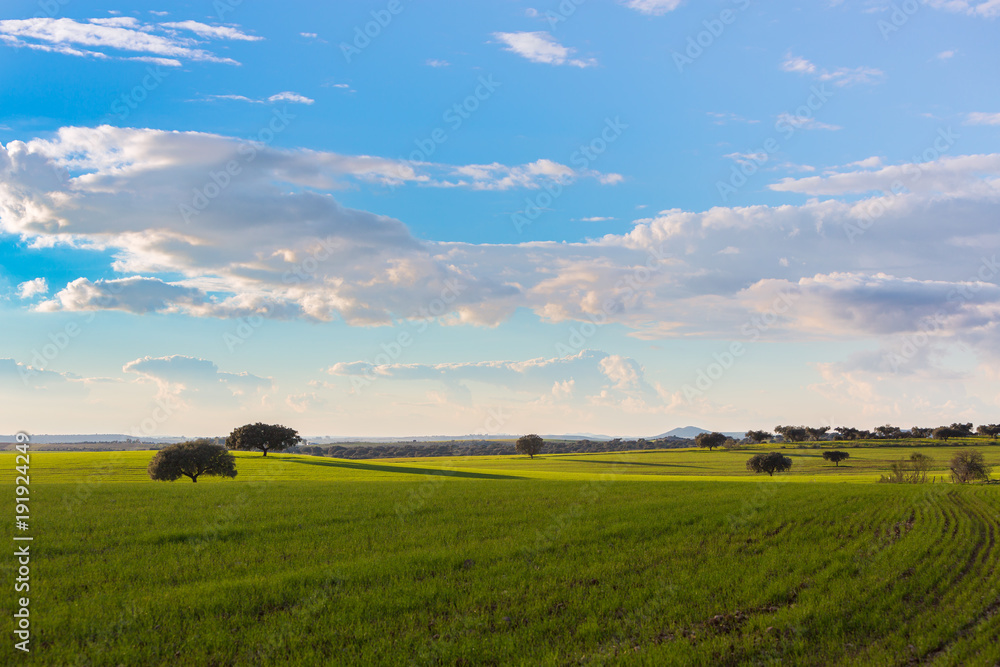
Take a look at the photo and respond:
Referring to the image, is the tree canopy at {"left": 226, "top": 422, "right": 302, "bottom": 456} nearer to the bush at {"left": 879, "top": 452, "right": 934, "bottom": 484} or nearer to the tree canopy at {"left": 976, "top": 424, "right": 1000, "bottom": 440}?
the bush at {"left": 879, "top": 452, "right": 934, "bottom": 484}

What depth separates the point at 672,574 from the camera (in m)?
16.4

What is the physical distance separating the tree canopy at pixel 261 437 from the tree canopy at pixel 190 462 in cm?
3796

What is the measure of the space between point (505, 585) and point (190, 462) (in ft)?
209

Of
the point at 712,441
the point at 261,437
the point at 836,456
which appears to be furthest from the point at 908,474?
the point at 261,437

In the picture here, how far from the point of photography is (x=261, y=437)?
355 ft

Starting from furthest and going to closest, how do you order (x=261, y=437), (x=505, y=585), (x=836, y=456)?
(x=836, y=456) → (x=261, y=437) → (x=505, y=585)

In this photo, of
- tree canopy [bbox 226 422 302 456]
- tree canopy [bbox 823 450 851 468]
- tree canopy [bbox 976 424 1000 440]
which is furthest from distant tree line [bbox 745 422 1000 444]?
tree canopy [bbox 226 422 302 456]

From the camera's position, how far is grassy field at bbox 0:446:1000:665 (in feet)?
37.4

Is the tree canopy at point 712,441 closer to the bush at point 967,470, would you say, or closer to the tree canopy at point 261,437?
the bush at point 967,470

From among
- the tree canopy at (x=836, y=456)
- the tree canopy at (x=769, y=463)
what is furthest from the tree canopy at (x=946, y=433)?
the tree canopy at (x=769, y=463)

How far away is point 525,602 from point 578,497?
1952 centimetres

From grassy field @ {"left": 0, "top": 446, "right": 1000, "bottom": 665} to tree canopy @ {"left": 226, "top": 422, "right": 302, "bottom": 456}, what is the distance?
3268 inches

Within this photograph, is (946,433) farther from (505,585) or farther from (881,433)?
(505,585)

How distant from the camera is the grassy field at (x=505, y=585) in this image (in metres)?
11.4
